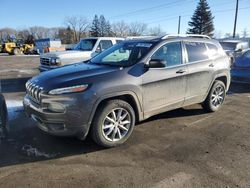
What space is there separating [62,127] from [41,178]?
2.62ft

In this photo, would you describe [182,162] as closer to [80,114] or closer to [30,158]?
[80,114]

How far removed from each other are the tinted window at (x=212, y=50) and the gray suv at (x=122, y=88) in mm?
33

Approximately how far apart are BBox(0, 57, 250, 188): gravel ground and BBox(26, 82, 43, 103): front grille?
2.72ft

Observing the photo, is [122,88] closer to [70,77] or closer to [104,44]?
[70,77]

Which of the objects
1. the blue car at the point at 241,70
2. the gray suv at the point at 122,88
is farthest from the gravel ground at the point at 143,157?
the blue car at the point at 241,70

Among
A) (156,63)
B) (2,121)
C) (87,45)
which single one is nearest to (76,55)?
(87,45)

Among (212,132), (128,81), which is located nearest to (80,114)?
(128,81)

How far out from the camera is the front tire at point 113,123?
418 centimetres

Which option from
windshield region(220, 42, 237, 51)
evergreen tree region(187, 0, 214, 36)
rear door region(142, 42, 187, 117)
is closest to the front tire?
rear door region(142, 42, 187, 117)

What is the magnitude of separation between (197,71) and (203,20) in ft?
182

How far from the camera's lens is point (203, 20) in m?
56.7

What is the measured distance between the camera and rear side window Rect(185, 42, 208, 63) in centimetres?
552

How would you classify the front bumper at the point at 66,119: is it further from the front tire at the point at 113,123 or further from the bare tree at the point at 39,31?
the bare tree at the point at 39,31

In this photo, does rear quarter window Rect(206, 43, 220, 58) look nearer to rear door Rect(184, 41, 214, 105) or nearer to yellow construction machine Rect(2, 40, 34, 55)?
rear door Rect(184, 41, 214, 105)
